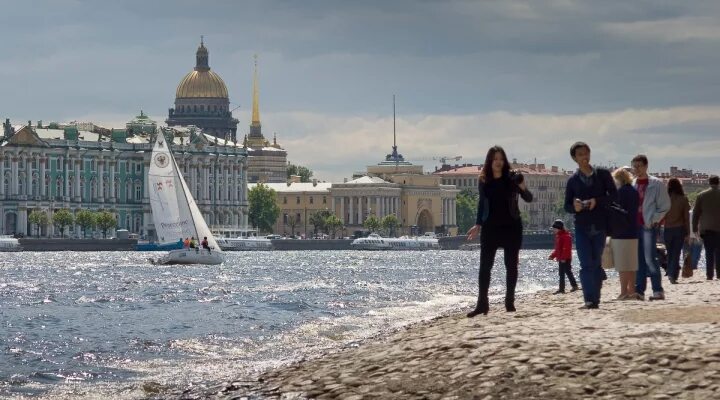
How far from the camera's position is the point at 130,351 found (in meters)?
27.9

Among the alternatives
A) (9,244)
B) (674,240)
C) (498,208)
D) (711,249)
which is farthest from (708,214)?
(9,244)

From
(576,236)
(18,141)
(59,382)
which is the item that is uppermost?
(18,141)

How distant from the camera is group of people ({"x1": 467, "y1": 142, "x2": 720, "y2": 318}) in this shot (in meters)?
20.0

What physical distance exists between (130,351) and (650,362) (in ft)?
43.3

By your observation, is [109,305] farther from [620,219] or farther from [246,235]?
[246,235]

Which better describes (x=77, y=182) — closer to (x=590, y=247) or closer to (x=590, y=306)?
(x=590, y=306)

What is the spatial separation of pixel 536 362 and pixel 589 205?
426cm

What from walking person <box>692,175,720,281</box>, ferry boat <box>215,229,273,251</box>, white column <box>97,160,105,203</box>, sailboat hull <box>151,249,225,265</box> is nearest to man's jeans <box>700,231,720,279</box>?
walking person <box>692,175,720,281</box>

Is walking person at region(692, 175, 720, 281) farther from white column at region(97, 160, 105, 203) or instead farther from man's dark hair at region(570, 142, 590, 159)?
white column at region(97, 160, 105, 203)

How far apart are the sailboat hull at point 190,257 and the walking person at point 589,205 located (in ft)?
226

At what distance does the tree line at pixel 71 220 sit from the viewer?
541 ft

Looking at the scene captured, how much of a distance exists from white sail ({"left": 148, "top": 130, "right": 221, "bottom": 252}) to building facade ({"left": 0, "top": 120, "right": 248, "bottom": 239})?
62460 millimetres

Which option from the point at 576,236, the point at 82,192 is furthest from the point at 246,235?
the point at 576,236

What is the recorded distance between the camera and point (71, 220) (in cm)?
16600
